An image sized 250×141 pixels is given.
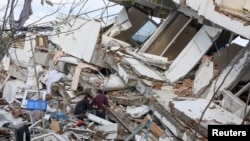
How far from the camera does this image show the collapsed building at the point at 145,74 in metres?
9.16

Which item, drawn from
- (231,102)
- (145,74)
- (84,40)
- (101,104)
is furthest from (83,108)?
(231,102)

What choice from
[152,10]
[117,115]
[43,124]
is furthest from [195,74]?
[152,10]

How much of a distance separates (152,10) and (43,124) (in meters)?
7.86

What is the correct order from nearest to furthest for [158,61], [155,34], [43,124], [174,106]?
1. [174,106]
2. [43,124]
3. [158,61]
4. [155,34]

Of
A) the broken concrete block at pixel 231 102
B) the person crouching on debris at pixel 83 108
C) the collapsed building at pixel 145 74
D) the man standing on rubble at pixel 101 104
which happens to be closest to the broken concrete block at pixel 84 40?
the collapsed building at pixel 145 74

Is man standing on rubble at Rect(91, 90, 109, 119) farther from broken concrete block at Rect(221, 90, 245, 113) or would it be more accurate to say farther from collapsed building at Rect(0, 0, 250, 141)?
broken concrete block at Rect(221, 90, 245, 113)

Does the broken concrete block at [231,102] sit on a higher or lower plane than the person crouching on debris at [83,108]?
higher

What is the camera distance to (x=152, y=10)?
1678 centimetres

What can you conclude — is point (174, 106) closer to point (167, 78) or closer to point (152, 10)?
point (167, 78)

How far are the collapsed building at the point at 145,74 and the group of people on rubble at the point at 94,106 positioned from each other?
Result: 8.1 inches

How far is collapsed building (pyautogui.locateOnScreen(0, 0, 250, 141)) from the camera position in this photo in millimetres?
9156

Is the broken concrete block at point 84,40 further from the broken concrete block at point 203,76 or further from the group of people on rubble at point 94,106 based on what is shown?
the broken concrete block at point 203,76

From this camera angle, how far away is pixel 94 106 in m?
11.7

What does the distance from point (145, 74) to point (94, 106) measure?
1.63 metres
